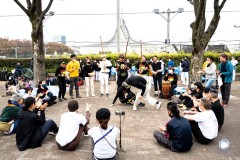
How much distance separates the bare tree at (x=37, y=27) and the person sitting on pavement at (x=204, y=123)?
25.0ft

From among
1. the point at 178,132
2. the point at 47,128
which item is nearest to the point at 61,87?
the point at 47,128

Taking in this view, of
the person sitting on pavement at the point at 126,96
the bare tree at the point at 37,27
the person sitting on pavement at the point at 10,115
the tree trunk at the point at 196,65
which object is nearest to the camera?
the person sitting on pavement at the point at 10,115

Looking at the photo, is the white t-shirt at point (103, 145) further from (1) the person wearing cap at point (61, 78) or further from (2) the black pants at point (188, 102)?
(1) the person wearing cap at point (61, 78)

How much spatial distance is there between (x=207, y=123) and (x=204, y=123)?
0.06 m

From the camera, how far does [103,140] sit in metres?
4.32

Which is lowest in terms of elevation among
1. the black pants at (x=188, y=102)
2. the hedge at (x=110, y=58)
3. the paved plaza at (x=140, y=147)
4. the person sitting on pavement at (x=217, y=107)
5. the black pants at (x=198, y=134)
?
the paved plaza at (x=140, y=147)

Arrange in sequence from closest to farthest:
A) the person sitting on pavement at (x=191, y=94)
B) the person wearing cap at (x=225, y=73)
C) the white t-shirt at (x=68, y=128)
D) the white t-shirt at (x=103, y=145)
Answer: the white t-shirt at (x=103, y=145) < the white t-shirt at (x=68, y=128) < the person sitting on pavement at (x=191, y=94) < the person wearing cap at (x=225, y=73)

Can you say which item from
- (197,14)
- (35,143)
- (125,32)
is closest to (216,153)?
(35,143)

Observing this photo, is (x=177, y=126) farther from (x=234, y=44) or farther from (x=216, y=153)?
(x=234, y=44)

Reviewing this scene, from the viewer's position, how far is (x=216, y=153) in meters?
5.06

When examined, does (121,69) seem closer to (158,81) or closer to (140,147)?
(158,81)

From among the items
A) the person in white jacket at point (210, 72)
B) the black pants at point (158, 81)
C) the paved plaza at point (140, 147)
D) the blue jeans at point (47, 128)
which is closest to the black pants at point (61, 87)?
the paved plaza at point (140, 147)

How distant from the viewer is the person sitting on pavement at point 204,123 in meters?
5.25

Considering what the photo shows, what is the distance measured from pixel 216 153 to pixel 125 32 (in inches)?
979
